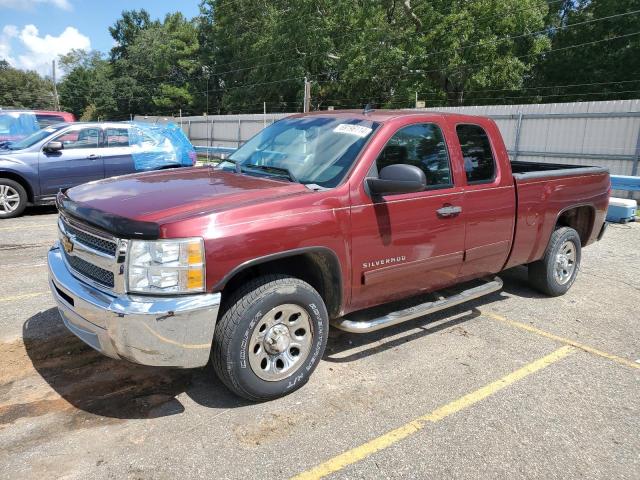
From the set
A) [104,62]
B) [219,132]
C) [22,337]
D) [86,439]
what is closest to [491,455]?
[86,439]

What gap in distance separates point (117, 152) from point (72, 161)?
2.93 feet

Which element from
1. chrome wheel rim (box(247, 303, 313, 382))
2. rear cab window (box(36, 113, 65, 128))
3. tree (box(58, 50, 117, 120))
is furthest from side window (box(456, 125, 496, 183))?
tree (box(58, 50, 117, 120))

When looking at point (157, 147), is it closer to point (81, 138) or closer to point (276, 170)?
point (81, 138)

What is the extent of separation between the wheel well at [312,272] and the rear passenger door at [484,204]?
141 centimetres

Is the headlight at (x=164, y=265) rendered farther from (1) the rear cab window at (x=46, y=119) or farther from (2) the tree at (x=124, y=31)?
(2) the tree at (x=124, y=31)

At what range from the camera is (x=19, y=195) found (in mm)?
9383

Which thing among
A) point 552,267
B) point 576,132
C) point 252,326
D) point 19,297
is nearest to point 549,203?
point 552,267

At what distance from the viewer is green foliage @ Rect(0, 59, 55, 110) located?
3396 inches

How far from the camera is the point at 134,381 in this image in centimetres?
355

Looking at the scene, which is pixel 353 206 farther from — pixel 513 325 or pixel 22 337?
pixel 22 337

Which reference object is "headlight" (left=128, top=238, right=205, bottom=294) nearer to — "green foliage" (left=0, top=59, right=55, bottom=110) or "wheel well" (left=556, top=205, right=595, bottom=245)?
"wheel well" (left=556, top=205, right=595, bottom=245)

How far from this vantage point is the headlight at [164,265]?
9.31 ft

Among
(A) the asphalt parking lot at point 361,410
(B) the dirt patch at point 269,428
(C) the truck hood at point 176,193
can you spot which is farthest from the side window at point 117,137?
(B) the dirt patch at point 269,428

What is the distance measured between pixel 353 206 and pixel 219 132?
2790 cm
